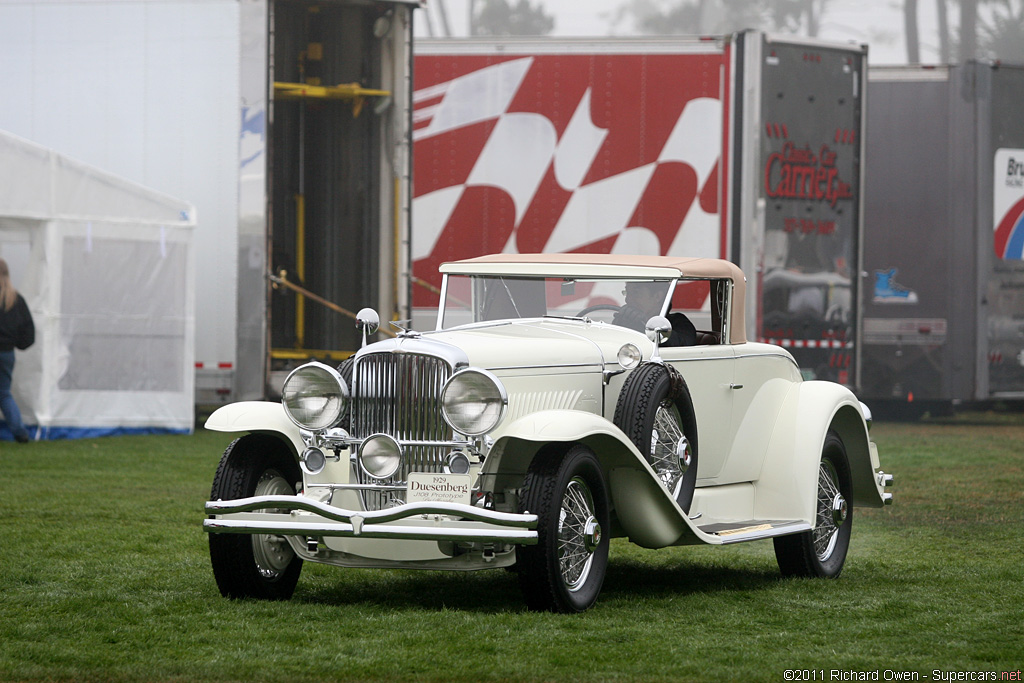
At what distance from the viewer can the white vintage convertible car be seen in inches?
232

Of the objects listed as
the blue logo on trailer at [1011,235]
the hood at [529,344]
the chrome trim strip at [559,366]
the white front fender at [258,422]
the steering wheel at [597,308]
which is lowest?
the white front fender at [258,422]

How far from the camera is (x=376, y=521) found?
18.9ft

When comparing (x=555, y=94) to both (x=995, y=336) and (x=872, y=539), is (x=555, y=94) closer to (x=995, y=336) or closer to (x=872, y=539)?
(x=995, y=336)

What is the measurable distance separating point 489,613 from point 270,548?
1076mm

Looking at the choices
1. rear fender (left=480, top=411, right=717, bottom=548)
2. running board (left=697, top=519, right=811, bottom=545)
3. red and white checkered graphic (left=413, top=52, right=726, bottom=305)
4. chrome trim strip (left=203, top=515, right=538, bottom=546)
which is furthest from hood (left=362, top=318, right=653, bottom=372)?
red and white checkered graphic (left=413, top=52, right=726, bottom=305)

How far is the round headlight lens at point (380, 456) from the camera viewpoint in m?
6.04

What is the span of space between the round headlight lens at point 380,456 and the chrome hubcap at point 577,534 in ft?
2.36

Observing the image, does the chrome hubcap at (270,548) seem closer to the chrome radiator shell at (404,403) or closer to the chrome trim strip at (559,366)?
the chrome radiator shell at (404,403)

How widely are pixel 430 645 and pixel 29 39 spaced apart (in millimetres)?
11369

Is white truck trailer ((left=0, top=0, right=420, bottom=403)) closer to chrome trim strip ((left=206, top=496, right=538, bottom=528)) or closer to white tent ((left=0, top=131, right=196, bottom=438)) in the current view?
white tent ((left=0, top=131, right=196, bottom=438))

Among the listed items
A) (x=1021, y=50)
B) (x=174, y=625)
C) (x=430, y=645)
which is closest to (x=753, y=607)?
(x=430, y=645)

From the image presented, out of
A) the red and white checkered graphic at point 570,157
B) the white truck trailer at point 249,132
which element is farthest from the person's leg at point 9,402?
the red and white checkered graphic at point 570,157

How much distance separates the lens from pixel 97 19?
1473cm

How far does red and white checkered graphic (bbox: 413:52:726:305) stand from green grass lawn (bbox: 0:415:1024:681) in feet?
21.4
